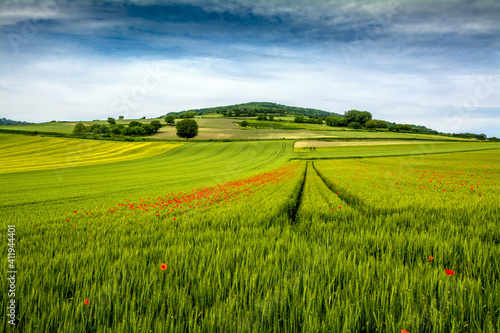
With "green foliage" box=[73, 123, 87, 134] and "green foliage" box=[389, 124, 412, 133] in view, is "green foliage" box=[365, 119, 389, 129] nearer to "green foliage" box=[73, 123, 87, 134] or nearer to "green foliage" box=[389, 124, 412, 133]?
"green foliage" box=[389, 124, 412, 133]

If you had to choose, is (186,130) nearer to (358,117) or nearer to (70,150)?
(70,150)

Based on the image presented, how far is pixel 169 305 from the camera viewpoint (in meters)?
2.09

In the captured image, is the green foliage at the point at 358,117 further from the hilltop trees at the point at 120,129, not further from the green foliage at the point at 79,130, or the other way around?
the green foliage at the point at 79,130

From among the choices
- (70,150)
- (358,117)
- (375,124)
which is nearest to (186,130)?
(70,150)

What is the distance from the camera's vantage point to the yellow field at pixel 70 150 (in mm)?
45781

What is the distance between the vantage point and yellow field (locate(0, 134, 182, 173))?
4578 cm

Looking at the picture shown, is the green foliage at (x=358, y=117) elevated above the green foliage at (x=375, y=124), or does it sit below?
above

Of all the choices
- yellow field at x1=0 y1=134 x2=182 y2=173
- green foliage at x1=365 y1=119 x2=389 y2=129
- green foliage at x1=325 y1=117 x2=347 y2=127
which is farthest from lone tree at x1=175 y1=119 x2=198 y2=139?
green foliage at x1=365 y1=119 x2=389 y2=129

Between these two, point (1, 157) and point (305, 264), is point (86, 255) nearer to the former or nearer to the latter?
point (305, 264)

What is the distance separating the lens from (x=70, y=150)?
5447cm

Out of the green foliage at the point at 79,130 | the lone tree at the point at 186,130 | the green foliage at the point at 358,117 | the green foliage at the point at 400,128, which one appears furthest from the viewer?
the green foliage at the point at 358,117

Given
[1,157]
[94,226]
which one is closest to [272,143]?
[1,157]

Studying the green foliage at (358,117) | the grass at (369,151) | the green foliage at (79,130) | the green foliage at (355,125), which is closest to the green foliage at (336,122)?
the green foliage at (358,117)

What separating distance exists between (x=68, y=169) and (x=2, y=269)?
4185cm
